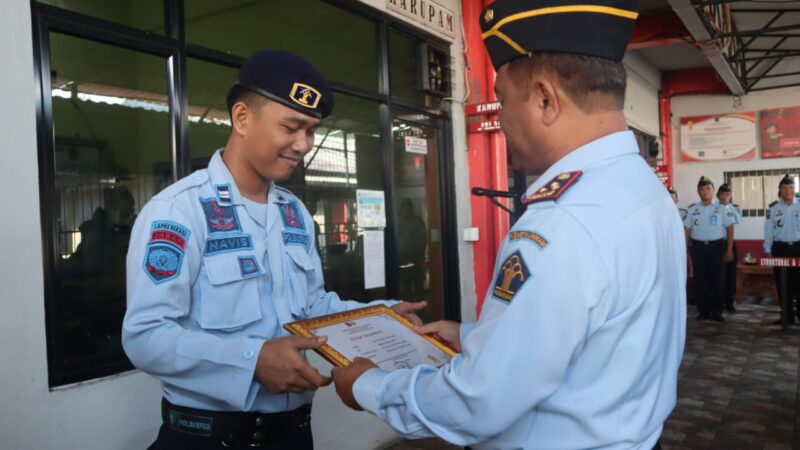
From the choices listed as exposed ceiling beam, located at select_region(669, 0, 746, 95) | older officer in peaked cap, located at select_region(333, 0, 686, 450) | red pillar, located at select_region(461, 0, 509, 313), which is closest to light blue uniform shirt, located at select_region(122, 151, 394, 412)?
older officer in peaked cap, located at select_region(333, 0, 686, 450)

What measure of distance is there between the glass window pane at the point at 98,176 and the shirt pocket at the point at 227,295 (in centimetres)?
88

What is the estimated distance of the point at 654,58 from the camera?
9.69 metres

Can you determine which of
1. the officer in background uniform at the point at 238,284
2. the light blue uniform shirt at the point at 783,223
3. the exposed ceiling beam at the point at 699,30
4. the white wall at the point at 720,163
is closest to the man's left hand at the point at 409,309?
the officer in background uniform at the point at 238,284

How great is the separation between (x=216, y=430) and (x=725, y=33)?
7108mm

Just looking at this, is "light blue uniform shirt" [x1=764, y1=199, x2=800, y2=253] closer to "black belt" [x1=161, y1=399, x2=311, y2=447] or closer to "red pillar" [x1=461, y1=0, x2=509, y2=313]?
"red pillar" [x1=461, y1=0, x2=509, y2=313]

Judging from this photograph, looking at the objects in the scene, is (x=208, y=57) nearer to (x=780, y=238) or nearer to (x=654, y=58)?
(x=780, y=238)

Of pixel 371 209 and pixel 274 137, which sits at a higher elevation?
pixel 274 137

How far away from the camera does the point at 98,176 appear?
2117mm

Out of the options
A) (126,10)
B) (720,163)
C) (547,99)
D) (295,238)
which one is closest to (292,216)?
(295,238)

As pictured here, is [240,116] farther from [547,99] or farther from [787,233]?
[787,233]

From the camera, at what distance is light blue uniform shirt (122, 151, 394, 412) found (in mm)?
1178

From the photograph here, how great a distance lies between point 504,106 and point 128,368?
1.74m

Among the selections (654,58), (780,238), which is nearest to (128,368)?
(780,238)

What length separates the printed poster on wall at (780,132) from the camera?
1009cm
